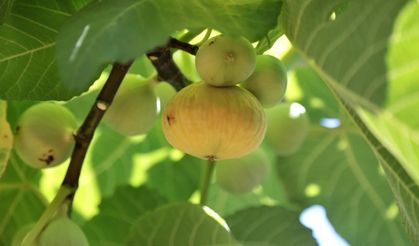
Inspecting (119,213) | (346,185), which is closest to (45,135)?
(119,213)

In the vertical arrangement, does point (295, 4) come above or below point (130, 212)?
above

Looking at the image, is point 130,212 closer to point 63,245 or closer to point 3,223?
point 3,223

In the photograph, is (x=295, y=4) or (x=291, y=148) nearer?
(x=295, y=4)

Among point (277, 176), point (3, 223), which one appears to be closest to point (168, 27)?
point (3, 223)

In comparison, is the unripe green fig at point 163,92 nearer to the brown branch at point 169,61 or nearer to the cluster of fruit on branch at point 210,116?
the cluster of fruit on branch at point 210,116

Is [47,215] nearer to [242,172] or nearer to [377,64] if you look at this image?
[242,172]

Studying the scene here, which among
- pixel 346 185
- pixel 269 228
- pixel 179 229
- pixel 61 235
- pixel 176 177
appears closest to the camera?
pixel 61 235

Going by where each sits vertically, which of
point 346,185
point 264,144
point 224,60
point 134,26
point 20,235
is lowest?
point 346,185
